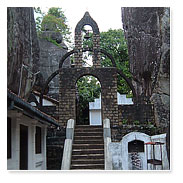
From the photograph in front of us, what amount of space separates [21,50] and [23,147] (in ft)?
8.86

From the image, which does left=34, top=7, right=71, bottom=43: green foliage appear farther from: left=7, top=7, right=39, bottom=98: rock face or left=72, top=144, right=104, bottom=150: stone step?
left=72, top=144, right=104, bottom=150: stone step

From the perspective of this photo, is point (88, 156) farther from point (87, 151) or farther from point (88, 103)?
point (88, 103)

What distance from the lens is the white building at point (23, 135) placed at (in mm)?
5324

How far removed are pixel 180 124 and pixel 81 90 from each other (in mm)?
12138

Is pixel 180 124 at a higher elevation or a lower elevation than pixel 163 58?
lower

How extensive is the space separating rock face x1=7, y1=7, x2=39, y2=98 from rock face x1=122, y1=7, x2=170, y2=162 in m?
3.71

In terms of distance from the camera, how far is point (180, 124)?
604cm

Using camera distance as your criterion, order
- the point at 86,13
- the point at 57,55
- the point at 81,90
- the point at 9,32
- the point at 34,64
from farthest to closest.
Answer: the point at 81,90
the point at 57,55
the point at 86,13
the point at 34,64
the point at 9,32

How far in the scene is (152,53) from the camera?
980 centimetres

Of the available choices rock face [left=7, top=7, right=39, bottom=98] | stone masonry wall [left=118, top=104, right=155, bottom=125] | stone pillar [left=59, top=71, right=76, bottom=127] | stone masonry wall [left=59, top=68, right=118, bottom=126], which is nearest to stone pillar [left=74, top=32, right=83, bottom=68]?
stone masonry wall [left=59, top=68, right=118, bottom=126]
